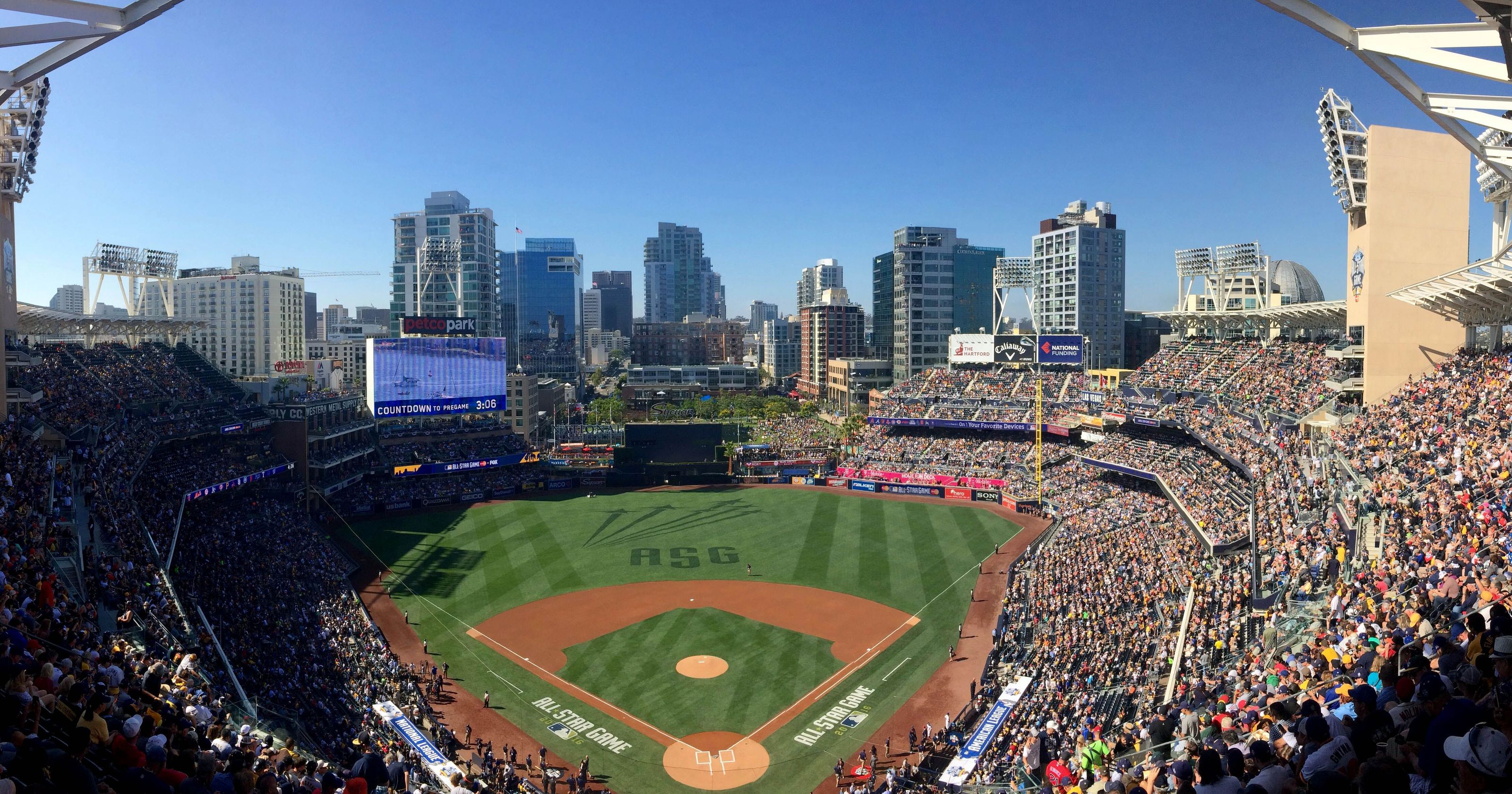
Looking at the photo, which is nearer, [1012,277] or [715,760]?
[715,760]

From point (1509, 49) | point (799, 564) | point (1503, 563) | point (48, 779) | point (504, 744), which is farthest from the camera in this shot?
point (799, 564)

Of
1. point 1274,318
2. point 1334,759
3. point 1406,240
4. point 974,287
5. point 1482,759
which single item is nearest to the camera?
point 1482,759

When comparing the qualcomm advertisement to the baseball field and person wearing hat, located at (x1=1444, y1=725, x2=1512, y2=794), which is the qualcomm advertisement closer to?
the baseball field

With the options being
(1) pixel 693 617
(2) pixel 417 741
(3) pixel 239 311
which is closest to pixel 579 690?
(2) pixel 417 741

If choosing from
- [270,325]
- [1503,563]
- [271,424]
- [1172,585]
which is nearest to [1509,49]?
[1503,563]

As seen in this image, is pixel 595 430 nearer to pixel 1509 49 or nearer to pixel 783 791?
pixel 783 791

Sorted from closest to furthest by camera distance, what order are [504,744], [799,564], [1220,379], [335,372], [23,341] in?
[504,744] < [23,341] < [799,564] < [1220,379] < [335,372]

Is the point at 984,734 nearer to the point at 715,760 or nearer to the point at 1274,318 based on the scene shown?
the point at 715,760

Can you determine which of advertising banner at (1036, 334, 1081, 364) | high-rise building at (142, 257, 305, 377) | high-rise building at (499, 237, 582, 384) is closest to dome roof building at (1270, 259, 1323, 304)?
advertising banner at (1036, 334, 1081, 364)
